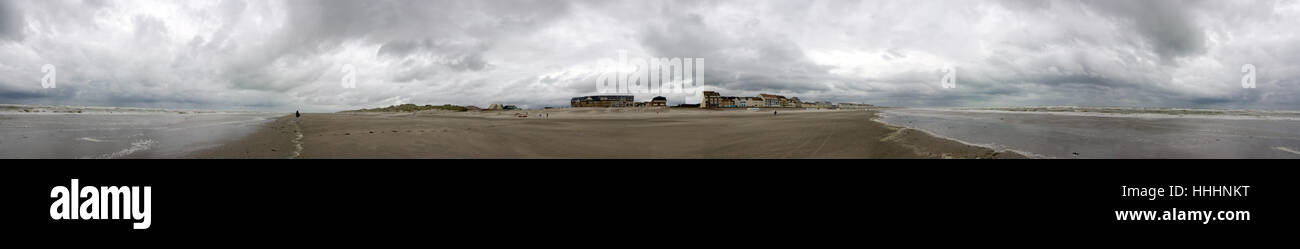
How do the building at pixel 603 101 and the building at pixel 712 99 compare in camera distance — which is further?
the building at pixel 603 101

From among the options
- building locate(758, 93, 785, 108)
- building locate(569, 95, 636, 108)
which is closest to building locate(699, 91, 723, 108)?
building locate(758, 93, 785, 108)

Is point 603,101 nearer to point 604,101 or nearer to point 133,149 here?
point 604,101

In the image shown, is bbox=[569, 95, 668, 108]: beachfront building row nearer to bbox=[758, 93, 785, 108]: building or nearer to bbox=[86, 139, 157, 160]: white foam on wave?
bbox=[758, 93, 785, 108]: building

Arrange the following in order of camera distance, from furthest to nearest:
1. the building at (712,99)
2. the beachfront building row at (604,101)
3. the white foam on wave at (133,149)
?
the beachfront building row at (604,101) → the building at (712,99) → the white foam on wave at (133,149)

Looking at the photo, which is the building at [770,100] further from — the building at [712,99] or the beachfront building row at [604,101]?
the beachfront building row at [604,101]

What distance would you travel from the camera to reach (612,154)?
27.9 feet

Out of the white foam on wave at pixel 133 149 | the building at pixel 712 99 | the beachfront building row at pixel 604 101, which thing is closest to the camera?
the white foam on wave at pixel 133 149

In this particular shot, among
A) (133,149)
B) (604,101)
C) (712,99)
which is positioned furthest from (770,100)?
(133,149)

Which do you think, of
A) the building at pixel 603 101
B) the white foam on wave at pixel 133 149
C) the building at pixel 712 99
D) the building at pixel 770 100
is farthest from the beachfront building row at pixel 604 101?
the white foam on wave at pixel 133 149

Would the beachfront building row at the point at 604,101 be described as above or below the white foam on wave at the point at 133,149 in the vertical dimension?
above

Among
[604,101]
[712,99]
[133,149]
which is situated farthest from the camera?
[604,101]
